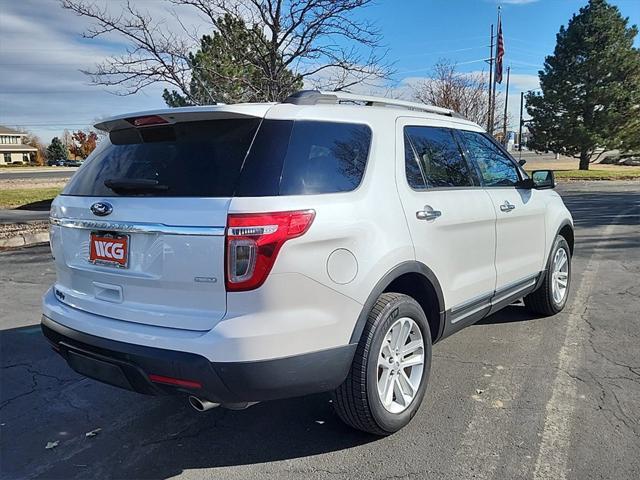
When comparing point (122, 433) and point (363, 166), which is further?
point (122, 433)

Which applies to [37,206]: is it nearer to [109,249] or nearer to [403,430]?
[109,249]

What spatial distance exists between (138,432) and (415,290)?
6.24ft

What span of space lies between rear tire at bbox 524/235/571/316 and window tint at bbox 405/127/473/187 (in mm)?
1686

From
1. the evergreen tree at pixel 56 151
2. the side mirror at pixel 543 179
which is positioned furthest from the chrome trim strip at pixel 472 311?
the evergreen tree at pixel 56 151

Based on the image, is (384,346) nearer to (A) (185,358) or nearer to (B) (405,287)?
(B) (405,287)

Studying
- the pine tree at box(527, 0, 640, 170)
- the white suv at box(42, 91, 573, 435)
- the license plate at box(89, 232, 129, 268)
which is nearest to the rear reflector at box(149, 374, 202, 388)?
the white suv at box(42, 91, 573, 435)

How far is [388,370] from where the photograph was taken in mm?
3016

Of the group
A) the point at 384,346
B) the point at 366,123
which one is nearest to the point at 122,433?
the point at 384,346

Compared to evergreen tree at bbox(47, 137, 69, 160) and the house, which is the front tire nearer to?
evergreen tree at bbox(47, 137, 69, 160)

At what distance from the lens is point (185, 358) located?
239 cm

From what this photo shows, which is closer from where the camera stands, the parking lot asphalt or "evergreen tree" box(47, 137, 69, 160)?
the parking lot asphalt

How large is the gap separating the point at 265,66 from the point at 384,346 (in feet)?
29.7

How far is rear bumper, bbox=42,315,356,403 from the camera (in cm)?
238

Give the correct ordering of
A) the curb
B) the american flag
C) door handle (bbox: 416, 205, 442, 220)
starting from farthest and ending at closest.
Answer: the american flag < the curb < door handle (bbox: 416, 205, 442, 220)
